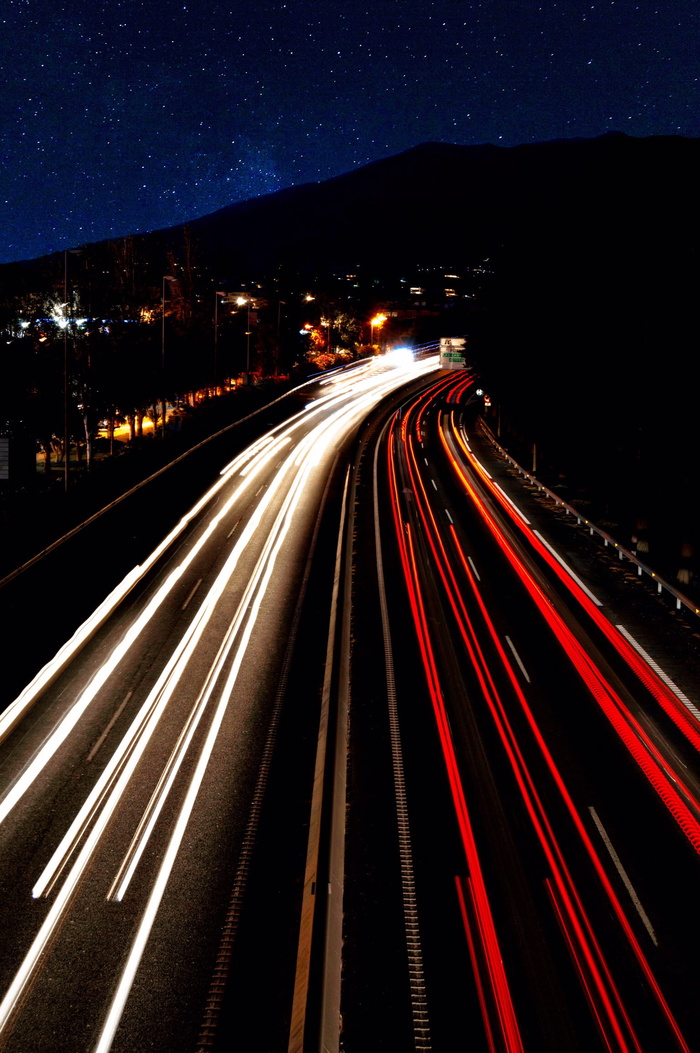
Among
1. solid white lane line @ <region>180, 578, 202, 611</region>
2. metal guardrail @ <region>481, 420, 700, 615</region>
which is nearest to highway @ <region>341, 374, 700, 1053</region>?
metal guardrail @ <region>481, 420, 700, 615</region>

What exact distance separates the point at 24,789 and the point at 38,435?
32.3m

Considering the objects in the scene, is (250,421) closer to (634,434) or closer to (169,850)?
(634,434)

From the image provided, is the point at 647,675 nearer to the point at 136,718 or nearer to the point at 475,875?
the point at 475,875

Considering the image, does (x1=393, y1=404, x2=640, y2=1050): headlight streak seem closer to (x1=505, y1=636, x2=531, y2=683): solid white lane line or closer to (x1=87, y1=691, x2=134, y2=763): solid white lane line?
(x1=505, y1=636, x2=531, y2=683): solid white lane line

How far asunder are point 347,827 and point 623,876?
169 inches

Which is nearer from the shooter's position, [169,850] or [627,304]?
[169,850]

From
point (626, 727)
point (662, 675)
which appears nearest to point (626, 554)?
point (662, 675)

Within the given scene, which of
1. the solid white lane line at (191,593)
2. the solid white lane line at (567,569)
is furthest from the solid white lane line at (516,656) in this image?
the solid white lane line at (191,593)

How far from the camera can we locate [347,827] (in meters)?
12.0

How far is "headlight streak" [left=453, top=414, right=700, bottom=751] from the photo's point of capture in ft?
50.7

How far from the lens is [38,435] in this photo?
40.8 meters

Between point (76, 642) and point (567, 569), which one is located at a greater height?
point (76, 642)

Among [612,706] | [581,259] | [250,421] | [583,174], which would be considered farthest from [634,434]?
[250,421]

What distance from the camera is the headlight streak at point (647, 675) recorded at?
50.7 feet
